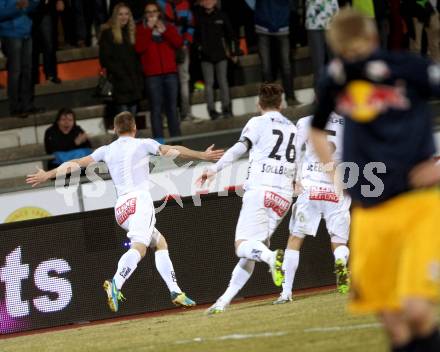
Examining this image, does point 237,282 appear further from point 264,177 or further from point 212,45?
point 212,45

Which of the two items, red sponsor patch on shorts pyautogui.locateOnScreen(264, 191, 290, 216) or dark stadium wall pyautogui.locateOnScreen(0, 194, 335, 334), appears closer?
red sponsor patch on shorts pyautogui.locateOnScreen(264, 191, 290, 216)

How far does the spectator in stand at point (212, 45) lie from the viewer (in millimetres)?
18000

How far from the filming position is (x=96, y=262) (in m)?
14.3

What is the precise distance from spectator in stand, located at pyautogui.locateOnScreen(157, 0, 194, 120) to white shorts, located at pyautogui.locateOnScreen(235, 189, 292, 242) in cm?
606

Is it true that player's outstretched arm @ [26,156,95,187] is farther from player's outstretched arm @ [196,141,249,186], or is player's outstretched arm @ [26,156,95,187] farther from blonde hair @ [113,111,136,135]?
player's outstretched arm @ [196,141,249,186]

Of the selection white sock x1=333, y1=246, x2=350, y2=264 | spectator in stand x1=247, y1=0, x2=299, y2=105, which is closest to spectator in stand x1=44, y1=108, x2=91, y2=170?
spectator in stand x1=247, y1=0, x2=299, y2=105

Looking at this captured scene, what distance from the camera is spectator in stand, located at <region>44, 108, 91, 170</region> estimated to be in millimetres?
16859

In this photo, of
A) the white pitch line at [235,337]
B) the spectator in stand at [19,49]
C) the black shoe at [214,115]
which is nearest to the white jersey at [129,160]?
the white pitch line at [235,337]

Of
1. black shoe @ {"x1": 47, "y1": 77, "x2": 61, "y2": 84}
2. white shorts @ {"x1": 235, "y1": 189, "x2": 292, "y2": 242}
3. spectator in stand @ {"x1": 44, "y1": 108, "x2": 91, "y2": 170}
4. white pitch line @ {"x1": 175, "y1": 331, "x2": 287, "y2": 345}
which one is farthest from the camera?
black shoe @ {"x1": 47, "y1": 77, "x2": 61, "y2": 84}

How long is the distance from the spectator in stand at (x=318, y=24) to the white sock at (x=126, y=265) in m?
6.01

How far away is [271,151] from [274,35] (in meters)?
6.23

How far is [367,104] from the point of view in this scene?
6668mm

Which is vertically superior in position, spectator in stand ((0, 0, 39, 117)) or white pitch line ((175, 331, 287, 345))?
spectator in stand ((0, 0, 39, 117))

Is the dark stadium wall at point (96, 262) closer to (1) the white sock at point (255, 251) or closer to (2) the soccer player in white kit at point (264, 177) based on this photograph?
(2) the soccer player in white kit at point (264, 177)
